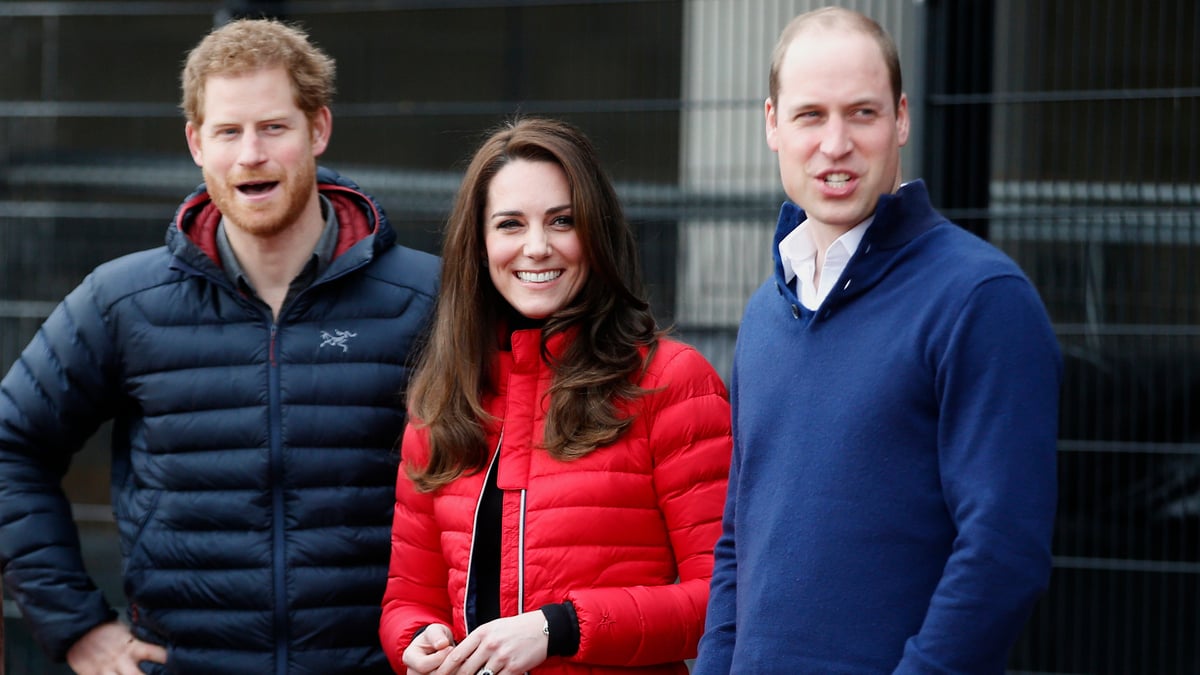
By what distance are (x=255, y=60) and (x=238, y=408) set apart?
0.69m

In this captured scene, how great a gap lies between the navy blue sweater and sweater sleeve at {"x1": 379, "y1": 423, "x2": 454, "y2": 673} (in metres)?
0.72

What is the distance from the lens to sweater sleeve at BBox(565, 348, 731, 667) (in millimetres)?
2564

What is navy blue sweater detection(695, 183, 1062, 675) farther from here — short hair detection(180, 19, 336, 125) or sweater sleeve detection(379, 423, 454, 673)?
short hair detection(180, 19, 336, 125)

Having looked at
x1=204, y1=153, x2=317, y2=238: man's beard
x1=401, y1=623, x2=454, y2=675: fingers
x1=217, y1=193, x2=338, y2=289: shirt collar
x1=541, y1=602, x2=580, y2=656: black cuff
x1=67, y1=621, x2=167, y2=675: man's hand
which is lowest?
x1=67, y1=621, x2=167, y2=675: man's hand

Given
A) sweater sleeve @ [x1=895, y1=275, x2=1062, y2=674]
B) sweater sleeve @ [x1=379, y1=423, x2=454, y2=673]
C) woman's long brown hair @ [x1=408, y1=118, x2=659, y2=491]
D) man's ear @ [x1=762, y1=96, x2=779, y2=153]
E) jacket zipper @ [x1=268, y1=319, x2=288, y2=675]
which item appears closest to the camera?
sweater sleeve @ [x1=895, y1=275, x2=1062, y2=674]

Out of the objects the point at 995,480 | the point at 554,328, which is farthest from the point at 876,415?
the point at 554,328

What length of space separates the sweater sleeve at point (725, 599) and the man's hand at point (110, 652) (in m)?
1.30

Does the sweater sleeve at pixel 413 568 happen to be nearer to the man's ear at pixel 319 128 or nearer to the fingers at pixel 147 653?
the fingers at pixel 147 653

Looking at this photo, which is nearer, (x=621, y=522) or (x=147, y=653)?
(x=621, y=522)

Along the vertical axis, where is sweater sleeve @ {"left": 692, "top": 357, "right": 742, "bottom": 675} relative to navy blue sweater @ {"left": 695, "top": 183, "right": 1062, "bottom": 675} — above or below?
below

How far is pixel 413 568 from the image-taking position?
283 centimetres

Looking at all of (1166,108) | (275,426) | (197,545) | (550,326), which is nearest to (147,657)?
(197,545)

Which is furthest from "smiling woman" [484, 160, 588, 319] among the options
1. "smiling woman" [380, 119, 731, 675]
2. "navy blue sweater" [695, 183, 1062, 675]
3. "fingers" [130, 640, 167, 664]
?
"fingers" [130, 640, 167, 664]

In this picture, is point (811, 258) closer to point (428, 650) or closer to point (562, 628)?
point (562, 628)
